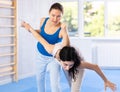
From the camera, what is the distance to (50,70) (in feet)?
8.63

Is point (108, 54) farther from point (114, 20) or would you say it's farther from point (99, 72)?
point (99, 72)

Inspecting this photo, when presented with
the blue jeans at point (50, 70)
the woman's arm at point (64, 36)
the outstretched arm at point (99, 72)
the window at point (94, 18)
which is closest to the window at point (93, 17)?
the window at point (94, 18)

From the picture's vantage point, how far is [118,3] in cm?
698

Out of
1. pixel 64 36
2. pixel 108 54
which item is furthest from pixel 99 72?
Answer: pixel 108 54

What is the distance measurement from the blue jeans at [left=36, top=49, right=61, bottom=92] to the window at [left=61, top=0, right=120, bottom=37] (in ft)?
14.5

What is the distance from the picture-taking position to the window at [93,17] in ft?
23.0

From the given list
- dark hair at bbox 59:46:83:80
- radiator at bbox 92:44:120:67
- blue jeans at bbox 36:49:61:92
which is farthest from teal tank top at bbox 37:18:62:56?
radiator at bbox 92:44:120:67

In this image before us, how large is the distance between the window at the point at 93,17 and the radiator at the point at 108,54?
460 mm

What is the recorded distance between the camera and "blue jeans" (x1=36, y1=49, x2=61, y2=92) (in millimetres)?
2572

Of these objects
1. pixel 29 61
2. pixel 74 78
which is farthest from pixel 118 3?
pixel 74 78

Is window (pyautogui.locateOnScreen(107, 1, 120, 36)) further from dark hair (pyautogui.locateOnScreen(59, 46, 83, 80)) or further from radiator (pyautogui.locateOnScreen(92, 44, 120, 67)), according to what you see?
dark hair (pyautogui.locateOnScreen(59, 46, 83, 80))

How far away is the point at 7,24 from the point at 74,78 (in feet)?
10.3

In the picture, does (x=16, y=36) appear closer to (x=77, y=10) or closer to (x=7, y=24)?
(x=7, y=24)

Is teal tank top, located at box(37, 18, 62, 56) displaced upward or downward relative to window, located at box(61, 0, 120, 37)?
downward
